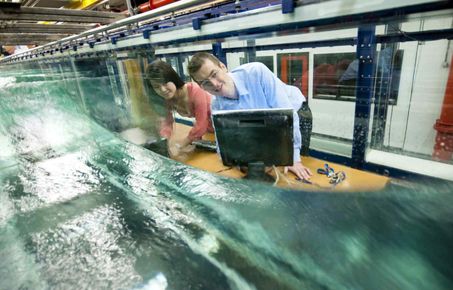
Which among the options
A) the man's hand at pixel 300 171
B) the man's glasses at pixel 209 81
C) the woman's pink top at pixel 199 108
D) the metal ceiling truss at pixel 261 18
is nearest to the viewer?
the metal ceiling truss at pixel 261 18

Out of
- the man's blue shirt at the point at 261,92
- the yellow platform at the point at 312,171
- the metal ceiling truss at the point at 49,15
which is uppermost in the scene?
the metal ceiling truss at the point at 49,15

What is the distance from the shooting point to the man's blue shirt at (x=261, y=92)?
124 centimetres

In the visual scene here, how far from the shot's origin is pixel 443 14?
Result: 73cm

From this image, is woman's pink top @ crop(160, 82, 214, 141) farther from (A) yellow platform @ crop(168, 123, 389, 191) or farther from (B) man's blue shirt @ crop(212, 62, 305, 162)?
(B) man's blue shirt @ crop(212, 62, 305, 162)

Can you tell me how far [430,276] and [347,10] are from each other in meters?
0.77

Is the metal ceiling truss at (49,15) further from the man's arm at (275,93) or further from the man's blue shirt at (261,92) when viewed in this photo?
the man's arm at (275,93)

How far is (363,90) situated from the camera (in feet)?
4.41

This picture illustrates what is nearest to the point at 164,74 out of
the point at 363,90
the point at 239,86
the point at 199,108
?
the point at 199,108

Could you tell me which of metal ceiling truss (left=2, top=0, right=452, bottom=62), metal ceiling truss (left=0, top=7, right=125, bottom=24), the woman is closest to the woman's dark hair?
the woman

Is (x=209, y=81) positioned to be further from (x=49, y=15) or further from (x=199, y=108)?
(x=49, y=15)

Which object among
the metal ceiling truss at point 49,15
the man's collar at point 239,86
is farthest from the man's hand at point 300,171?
the metal ceiling truss at point 49,15

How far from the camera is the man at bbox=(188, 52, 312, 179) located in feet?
4.07

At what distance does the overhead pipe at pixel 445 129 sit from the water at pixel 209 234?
102 cm

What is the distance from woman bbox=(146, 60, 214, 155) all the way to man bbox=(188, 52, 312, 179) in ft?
0.97
